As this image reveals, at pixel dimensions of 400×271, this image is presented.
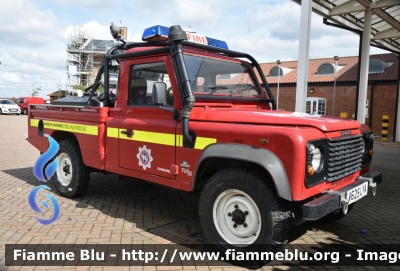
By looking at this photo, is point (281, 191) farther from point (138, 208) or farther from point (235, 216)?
point (138, 208)

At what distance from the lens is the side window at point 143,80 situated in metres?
4.07

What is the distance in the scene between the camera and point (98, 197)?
543 centimetres

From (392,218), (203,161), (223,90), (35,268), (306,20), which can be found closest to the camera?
(35,268)

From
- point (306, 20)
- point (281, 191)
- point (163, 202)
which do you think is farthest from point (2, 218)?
point (306, 20)

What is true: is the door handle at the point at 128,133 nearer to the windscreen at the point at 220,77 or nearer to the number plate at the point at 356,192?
the windscreen at the point at 220,77

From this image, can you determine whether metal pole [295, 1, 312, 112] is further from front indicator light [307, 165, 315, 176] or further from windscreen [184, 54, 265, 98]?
front indicator light [307, 165, 315, 176]

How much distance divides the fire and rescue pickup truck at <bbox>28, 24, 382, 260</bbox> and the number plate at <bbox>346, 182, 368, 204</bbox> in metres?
0.01

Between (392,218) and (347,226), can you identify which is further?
(392,218)

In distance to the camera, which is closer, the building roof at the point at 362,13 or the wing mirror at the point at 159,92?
the wing mirror at the point at 159,92

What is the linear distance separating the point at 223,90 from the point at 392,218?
2.99 metres

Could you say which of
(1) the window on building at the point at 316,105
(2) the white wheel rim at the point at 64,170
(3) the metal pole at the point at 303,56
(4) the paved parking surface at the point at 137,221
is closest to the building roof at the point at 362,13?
(3) the metal pole at the point at 303,56

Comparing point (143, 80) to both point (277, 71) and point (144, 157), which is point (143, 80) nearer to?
point (144, 157)

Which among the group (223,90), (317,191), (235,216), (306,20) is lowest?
(235,216)

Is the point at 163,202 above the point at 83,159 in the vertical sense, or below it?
below
